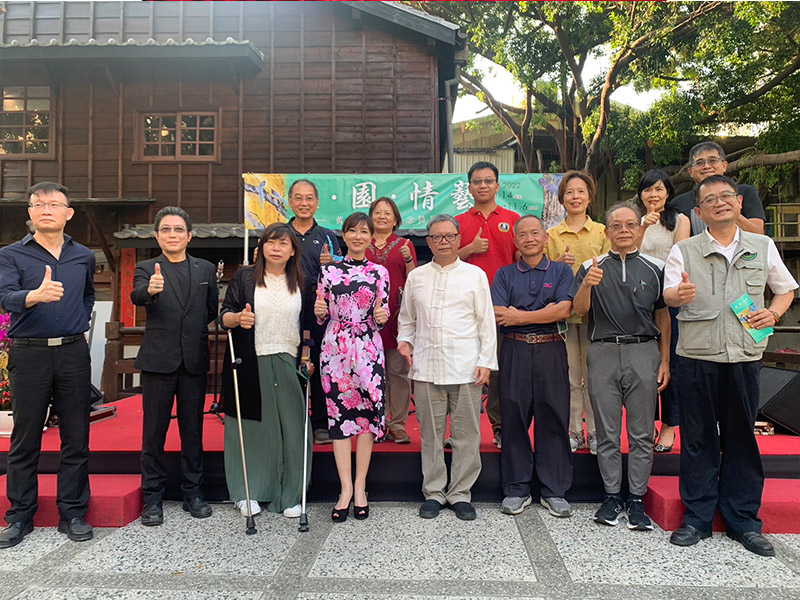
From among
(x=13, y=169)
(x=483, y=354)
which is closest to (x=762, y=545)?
(x=483, y=354)

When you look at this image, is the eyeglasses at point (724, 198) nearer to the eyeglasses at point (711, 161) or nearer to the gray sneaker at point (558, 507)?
the eyeglasses at point (711, 161)

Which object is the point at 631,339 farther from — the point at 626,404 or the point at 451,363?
the point at 451,363

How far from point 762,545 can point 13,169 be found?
11.7 meters

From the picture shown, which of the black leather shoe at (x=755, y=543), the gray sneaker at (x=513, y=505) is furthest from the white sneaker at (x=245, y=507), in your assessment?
the black leather shoe at (x=755, y=543)

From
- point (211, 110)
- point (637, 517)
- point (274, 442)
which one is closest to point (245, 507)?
point (274, 442)

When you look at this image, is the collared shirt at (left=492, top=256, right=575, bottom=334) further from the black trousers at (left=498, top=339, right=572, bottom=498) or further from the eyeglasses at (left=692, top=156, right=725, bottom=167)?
the eyeglasses at (left=692, top=156, right=725, bottom=167)

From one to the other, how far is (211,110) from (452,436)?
834 cm

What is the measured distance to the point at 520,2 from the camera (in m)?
10.9

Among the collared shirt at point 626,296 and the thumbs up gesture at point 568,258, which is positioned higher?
Result: the thumbs up gesture at point 568,258

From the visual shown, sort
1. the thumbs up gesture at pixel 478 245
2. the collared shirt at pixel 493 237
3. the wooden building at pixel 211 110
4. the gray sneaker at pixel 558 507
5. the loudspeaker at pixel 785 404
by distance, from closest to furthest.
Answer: the gray sneaker at pixel 558 507 → the thumbs up gesture at pixel 478 245 → the collared shirt at pixel 493 237 → the loudspeaker at pixel 785 404 → the wooden building at pixel 211 110

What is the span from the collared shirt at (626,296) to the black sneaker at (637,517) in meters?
0.94

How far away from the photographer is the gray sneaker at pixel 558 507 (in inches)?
124

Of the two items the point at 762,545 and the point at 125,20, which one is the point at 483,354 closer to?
the point at 762,545

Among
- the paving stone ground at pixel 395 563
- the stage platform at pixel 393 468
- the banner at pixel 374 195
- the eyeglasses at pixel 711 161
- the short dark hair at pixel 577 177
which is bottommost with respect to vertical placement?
the paving stone ground at pixel 395 563
